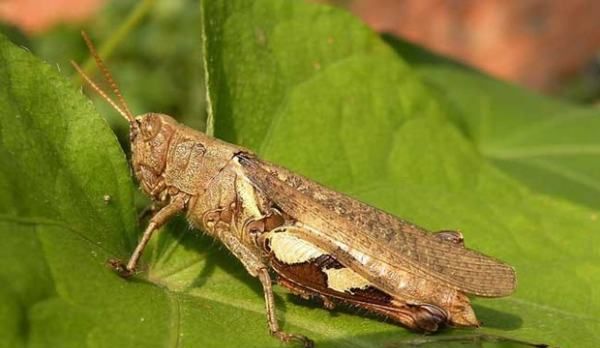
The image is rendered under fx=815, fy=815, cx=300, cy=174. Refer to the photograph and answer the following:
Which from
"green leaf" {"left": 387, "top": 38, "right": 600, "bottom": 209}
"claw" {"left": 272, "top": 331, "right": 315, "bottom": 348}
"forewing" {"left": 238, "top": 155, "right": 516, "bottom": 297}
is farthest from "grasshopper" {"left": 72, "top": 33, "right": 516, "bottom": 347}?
"green leaf" {"left": 387, "top": 38, "right": 600, "bottom": 209}

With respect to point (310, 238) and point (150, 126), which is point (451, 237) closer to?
point (310, 238)

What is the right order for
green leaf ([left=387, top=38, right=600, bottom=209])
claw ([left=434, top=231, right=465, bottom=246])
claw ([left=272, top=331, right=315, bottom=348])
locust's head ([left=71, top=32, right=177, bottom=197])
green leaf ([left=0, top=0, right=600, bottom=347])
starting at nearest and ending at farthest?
green leaf ([left=0, top=0, right=600, bottom=347]) → claw ([left=272, top=331, right=315, bottom=348]) → claw ([left=434, top=231, right=465, bottom=246]) → locust's head ([left=71, top=32, right=177, bottom=197]) → green leaf ([left=387, top=38, right=600, bottom=209])

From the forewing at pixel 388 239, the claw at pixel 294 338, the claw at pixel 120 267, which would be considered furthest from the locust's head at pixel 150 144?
the claw at pixel 294 338

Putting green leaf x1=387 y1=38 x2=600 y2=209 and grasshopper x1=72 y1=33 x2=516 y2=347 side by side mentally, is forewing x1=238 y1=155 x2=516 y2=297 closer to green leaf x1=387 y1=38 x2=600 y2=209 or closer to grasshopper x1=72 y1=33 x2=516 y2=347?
grasshopper x1=72 y1=33 x2=516 y2=347

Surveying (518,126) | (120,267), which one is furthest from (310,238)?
(518,126)

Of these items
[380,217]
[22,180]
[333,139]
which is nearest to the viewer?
[22,180]

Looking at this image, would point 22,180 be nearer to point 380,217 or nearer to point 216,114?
point 216,114

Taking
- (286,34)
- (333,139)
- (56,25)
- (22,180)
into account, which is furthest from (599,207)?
(56,25)

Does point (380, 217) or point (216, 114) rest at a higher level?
point (216, 114)
